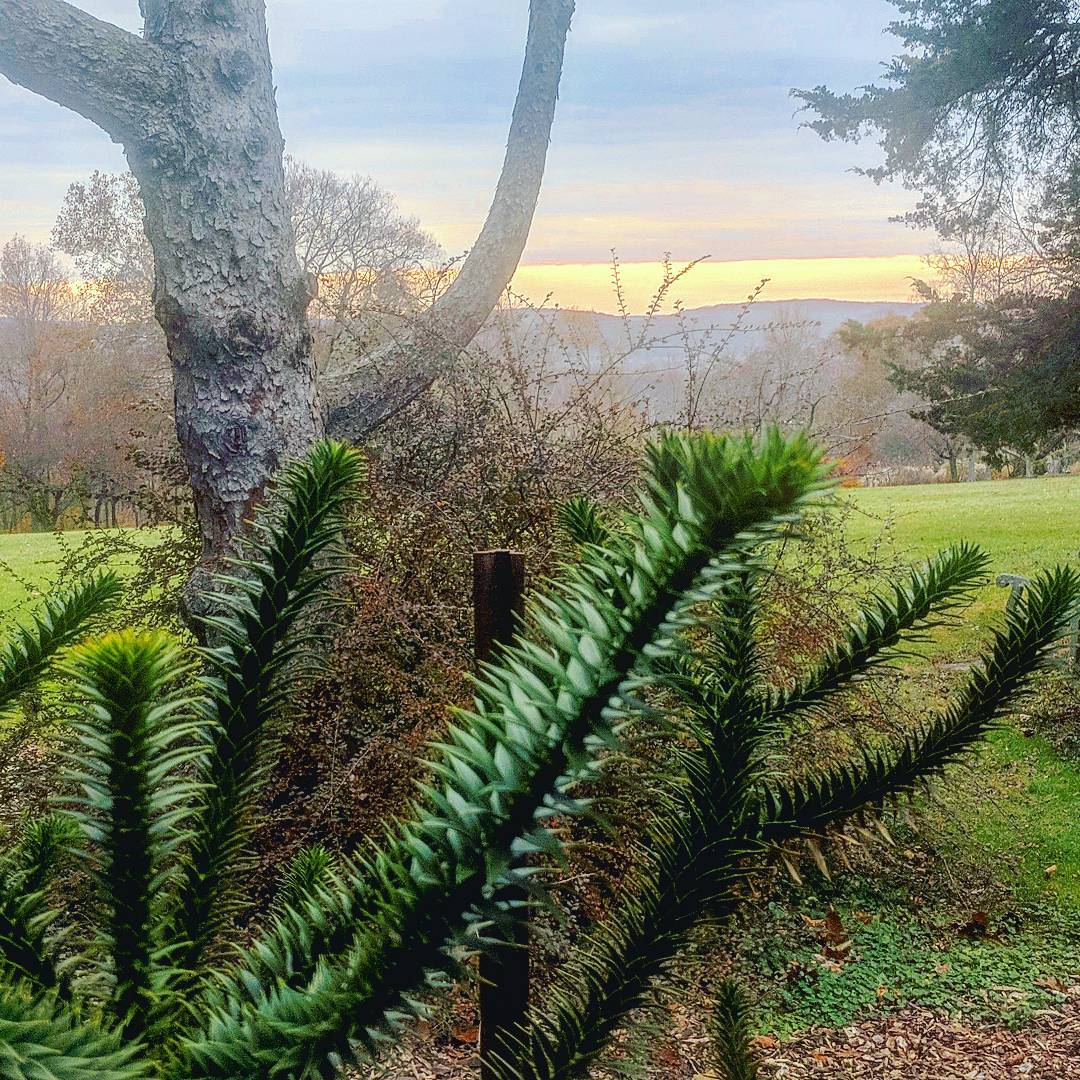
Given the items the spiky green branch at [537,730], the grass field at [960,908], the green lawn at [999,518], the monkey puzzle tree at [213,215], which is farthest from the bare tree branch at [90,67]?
the green lawn at [999,518]

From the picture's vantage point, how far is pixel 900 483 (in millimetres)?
21203

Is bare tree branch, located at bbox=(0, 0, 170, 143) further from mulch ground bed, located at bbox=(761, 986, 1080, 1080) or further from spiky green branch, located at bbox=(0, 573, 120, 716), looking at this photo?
mulch ground bed, located at bbox=(761, 986, 1080, 1080)

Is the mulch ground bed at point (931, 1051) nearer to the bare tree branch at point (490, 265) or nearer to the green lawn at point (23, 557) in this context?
the bare tree branch at point (490, 265)

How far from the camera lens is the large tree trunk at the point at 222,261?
3670mm

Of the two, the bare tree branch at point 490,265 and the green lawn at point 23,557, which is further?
the green lawn at point 23,557

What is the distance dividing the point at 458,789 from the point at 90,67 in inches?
154

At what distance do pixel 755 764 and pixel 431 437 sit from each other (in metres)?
3.69

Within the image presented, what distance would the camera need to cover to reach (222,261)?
3.67 meters

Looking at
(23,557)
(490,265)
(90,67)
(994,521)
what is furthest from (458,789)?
(994,521)

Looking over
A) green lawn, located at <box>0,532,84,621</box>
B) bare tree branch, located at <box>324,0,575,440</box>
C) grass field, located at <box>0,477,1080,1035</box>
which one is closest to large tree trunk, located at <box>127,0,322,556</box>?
bare tree branch, located at <box>324,0,575,440</box>

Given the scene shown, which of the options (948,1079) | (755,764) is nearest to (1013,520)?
(948,1079)

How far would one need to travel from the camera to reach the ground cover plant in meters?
0.49

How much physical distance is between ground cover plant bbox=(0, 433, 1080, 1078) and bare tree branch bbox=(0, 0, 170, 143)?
329 centimetres

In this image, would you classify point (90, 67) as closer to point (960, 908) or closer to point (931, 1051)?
point (931, 1051)
